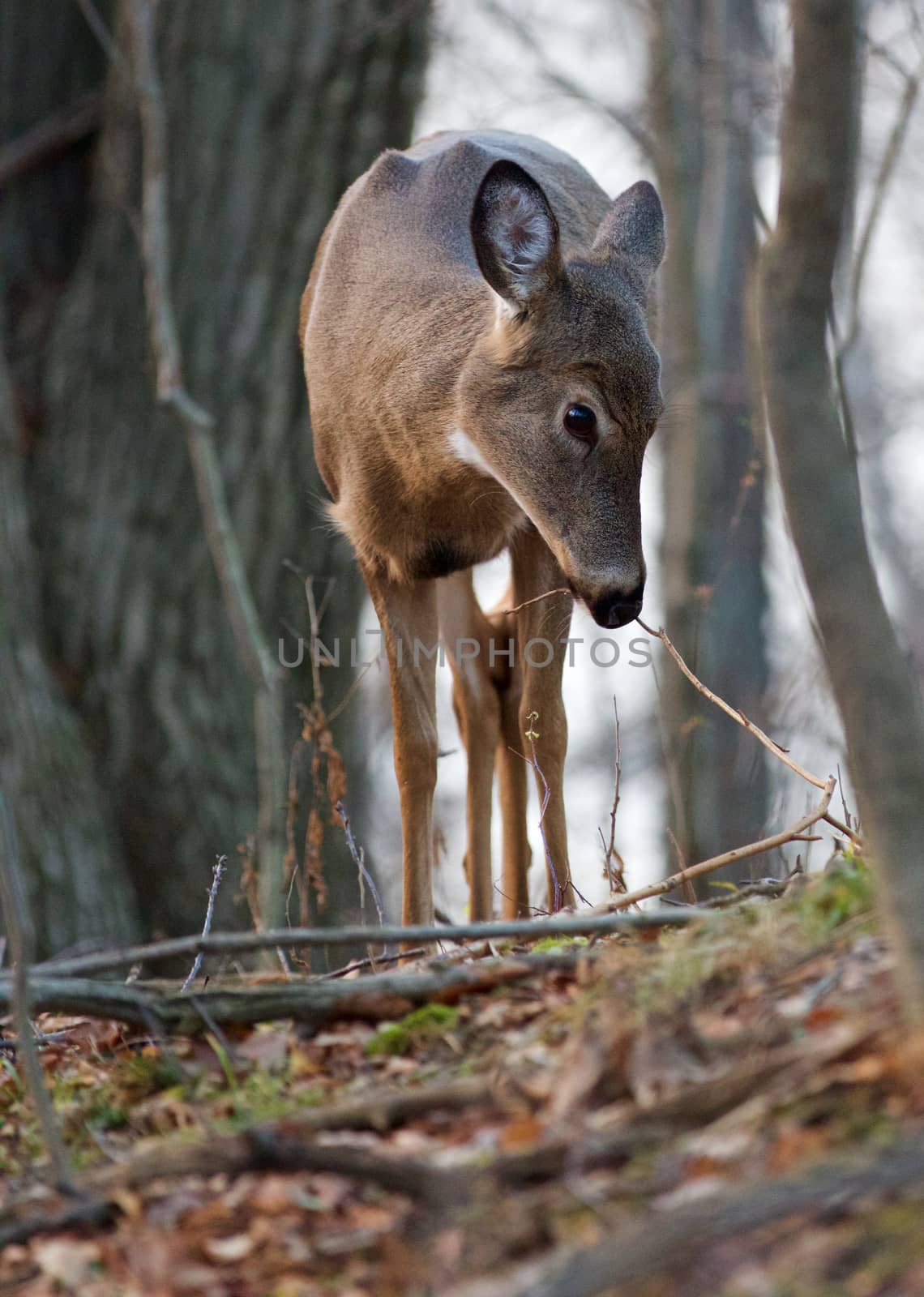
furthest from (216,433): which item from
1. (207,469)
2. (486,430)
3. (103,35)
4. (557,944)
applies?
(557,944)

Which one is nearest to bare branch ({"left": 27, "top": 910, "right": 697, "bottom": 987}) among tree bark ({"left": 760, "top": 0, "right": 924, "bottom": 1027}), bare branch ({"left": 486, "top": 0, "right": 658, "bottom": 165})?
tree bark ({"left": 760, "top": 0, "right": 924, "bottom": 1027})

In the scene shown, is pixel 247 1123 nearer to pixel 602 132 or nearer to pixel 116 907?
pixel 116 907

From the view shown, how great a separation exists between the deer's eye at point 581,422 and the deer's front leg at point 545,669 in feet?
2.10

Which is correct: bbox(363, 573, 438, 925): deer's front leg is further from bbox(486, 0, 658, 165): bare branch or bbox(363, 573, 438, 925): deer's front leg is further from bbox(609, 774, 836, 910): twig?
bbox(486, 0, 658, 165): bare branch

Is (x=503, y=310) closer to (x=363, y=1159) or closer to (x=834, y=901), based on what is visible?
(x=834, y=901)

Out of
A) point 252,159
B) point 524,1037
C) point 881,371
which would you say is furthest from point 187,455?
point 881,371

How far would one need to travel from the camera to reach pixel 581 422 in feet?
17.0

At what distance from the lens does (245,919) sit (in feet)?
26.9

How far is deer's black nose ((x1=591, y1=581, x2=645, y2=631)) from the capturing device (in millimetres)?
5012

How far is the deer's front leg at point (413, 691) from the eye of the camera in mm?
5863

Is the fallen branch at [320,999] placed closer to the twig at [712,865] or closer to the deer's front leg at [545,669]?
the twig at [712,865]

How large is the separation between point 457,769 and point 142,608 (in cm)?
619

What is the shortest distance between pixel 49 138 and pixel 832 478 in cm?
774

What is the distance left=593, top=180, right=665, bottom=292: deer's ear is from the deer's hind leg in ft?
4.54
